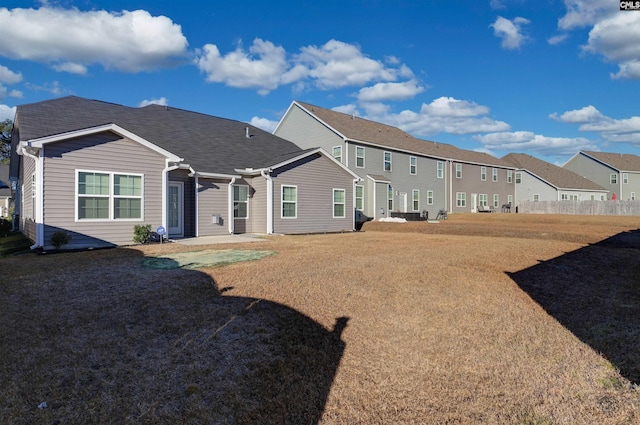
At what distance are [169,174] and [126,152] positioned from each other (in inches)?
91.2

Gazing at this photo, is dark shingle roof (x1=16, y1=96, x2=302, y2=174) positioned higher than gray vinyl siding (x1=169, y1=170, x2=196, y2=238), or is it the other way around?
dark shingle roof (x1=16, y1=96, x2=302, y2=174)

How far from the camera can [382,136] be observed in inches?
1081

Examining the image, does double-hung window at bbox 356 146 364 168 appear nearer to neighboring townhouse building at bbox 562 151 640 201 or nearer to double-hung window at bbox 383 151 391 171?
double-hung window at bbox 383 151 391 171

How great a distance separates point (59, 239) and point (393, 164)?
68.6 ft

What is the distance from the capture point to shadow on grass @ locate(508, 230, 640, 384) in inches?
172

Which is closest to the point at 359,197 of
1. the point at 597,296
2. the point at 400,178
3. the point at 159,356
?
the point at 400,178

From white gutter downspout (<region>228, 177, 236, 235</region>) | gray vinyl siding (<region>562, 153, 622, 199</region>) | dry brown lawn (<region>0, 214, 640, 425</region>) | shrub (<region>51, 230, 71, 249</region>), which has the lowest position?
dry brown lawn (<region>0, 214, 640, 425</region>)

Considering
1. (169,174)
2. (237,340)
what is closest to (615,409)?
(237,340)

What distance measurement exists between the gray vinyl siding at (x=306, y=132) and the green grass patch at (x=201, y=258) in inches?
563

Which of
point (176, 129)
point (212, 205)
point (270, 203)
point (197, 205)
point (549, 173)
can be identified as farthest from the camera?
point (549, 173)

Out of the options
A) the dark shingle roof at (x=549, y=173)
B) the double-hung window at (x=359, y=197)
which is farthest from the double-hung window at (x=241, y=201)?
the dark shingle roof at (x=549, y=173)

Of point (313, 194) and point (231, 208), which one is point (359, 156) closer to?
point (313, 194)

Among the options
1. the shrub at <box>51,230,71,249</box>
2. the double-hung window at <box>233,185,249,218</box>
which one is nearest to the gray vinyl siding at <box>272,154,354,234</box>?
the double-hung window at <box>233,185,249,218</box>

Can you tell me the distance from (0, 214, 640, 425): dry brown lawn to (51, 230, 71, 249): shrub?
2.38m
